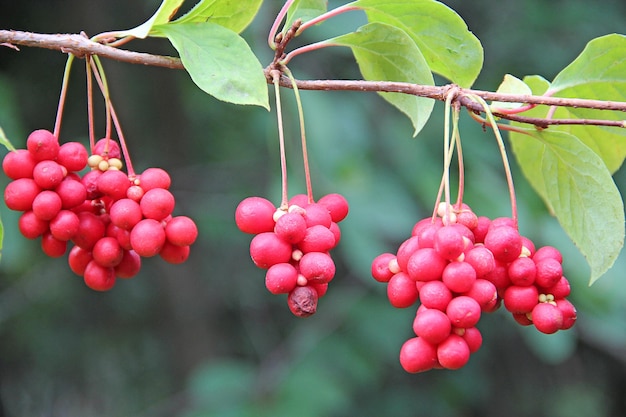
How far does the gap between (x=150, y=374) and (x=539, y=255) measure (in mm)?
3065

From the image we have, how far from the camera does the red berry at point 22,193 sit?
1.05 meters

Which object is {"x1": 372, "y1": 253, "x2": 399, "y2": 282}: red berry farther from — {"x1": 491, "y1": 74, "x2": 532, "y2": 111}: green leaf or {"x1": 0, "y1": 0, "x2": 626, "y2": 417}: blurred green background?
{"x1": 0, "y1": 0, "x2": 626, "y2": 417}: blurred green background

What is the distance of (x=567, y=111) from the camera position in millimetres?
1261

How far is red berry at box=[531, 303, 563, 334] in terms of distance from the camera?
942 mm

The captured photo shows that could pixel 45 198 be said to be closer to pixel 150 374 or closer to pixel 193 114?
pixel 193 114

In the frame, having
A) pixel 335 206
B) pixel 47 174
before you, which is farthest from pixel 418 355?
pixel 47 174

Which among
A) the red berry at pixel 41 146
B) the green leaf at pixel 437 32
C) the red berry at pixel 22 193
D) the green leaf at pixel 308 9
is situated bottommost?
the red berry at pixel 22 193

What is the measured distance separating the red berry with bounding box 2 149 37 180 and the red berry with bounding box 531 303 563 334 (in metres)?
0.77

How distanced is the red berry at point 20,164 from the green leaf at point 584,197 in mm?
783

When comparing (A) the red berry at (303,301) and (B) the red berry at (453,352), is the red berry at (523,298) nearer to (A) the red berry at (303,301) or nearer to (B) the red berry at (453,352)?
(B) the red berry at (453,352)

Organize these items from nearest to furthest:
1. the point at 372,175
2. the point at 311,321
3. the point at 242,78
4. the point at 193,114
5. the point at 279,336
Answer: the point at 242,78 < the point at 372,175 < the point at 311,321 < the point at 193,114 < the point at 279,336

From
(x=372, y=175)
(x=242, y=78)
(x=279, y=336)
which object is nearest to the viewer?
(x=242, y=78)

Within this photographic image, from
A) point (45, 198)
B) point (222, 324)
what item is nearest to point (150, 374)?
point (222, 324)

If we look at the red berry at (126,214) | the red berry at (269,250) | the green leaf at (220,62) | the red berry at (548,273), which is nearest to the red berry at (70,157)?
the red berry at (126,214)
